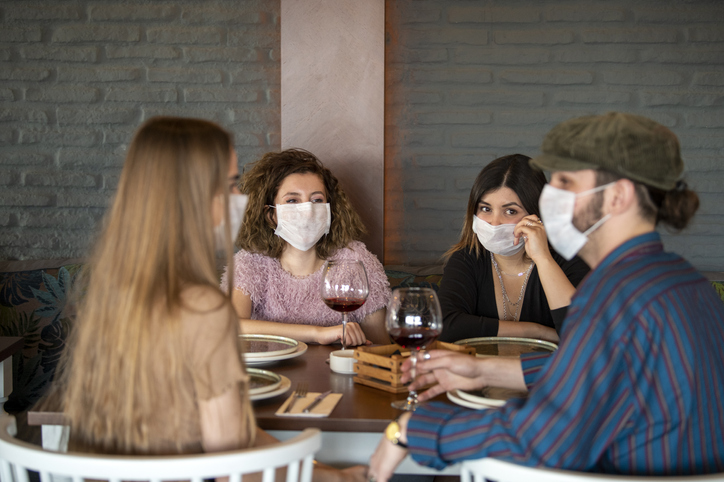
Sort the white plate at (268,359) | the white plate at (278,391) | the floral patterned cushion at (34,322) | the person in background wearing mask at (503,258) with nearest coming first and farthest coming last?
the white plate at (278,391) → the white plate at (268,359) → the person in background wearing mask at (503,258) → the floral patterned cushion at (34,322)

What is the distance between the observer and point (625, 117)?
1.08 m

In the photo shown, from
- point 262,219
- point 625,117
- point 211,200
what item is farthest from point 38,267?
point 625,117

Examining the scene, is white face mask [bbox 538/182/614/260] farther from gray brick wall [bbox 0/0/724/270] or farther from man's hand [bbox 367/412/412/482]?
gray brick wall [bbox 0/0/724/270]

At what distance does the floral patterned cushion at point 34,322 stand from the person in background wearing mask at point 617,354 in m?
1.93

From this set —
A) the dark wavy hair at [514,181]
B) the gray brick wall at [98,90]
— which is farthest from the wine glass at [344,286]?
the gray brick wall at [98,90]

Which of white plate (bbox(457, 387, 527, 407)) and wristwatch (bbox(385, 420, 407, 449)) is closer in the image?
wristwatch (bbox(385, 420, 407, 449))

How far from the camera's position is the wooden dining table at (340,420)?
1246 millimetres

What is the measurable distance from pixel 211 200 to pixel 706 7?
2683mm

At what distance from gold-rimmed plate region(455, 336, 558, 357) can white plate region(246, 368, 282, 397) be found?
1.74ft

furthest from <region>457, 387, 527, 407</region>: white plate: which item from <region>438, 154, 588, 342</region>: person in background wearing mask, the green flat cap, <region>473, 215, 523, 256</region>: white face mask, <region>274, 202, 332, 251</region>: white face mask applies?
<region>274, 202, 332, 251</region>: white face mask

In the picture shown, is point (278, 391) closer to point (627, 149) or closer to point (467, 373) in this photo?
point (467, 373)

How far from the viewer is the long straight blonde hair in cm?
103

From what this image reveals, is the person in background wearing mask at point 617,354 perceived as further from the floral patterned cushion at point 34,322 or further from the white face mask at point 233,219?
the floral patterned cushion at point 34,322

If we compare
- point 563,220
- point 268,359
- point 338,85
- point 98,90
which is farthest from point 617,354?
point 98,90
